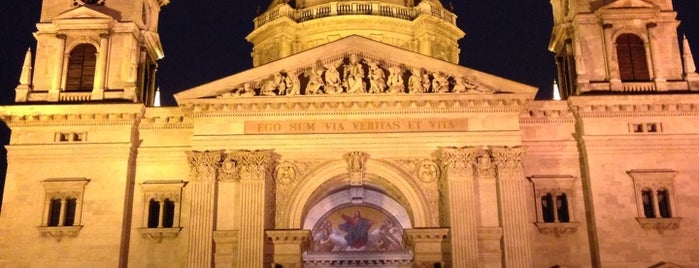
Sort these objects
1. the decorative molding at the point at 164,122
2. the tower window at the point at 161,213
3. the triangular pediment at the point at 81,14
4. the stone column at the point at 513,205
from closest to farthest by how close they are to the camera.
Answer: the stone column at the point at 513,205 < the tower window at the point at 161,213 < the decorative molding at the point at 164,122 < the triangular pediment at the point at 81,14

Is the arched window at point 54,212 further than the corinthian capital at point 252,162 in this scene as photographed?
Yes

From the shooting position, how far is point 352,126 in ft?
98.0

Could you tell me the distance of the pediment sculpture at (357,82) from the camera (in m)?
29.8

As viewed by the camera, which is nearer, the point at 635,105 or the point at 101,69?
the point at 635,105

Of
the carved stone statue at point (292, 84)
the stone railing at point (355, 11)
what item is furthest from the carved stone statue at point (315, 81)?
the stone railing at point (355, 11)

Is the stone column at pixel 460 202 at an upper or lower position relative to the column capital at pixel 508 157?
lower

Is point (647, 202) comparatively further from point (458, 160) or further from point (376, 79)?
point (376, 79)

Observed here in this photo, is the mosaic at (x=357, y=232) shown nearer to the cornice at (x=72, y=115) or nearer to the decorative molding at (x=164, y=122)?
the decorative molding at (x=164, y=122)

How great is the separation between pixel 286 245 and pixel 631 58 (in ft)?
50.4

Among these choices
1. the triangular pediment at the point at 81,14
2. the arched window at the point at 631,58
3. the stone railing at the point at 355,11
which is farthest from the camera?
the stone railing at the point at 355,11

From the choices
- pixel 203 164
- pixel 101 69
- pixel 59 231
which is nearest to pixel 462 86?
pixel 203 164

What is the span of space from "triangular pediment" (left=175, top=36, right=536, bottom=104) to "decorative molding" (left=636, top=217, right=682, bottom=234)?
588cm

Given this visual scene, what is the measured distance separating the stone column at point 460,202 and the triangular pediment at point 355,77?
2.46 meters

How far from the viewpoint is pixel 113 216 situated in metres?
29.5
